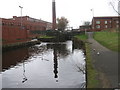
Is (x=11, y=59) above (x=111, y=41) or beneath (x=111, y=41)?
beneath

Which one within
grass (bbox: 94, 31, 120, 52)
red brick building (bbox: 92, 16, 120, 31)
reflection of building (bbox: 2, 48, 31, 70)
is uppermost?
red brick building (bbox: 92, 16, 120, 31)

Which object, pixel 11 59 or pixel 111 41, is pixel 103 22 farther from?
pixel 11 59

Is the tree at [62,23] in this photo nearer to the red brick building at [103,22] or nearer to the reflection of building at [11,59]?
the red brick building at [103,22]

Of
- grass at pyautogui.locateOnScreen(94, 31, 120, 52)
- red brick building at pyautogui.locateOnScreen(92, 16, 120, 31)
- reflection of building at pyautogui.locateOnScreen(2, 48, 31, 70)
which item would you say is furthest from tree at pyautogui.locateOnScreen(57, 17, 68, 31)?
reflection of building at pyautogui.locateOnScreen(2, 48, 31, 70)

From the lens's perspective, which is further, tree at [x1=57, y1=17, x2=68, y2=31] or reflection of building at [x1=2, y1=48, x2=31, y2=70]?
tree at [x1=57, y1=17, x2=68, y2=31]

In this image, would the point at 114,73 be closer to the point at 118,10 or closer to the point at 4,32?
the point at 118,10

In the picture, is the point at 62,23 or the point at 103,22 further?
the point at 62,23

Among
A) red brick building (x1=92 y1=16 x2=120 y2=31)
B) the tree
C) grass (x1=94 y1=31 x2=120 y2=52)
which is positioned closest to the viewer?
grass (x1=94 y1=31 x2=120 y2=52)

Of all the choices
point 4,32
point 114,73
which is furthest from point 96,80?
point 4,32

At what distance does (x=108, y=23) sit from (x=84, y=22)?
112 ft

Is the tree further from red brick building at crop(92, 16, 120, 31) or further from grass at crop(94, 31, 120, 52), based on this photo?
grass at crop(94, 31, 120, 52)

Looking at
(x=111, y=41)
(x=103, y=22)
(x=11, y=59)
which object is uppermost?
(x=103, y=22)

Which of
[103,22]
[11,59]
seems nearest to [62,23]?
[103,22]

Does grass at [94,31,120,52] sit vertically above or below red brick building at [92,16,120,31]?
below
